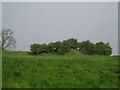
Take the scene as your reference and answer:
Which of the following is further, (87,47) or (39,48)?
(87,47)

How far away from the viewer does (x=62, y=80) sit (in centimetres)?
Answer: 855

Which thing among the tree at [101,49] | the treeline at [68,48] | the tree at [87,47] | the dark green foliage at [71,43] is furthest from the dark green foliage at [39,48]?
the tree at [101,49]

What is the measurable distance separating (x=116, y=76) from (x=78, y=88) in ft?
12.7

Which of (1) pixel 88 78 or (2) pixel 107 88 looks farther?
(1) pixel 88 78

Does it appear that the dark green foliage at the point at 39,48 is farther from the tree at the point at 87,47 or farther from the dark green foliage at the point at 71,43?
the tree at the point at 87,47

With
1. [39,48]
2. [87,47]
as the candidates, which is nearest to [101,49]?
[87,47]

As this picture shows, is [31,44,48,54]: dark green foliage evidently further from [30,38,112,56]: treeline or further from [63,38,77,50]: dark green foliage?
[63,38,77,50]: dark green foliage

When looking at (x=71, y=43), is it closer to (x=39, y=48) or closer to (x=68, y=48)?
(x=68, y=48)

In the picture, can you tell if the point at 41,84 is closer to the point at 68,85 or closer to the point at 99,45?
the point at 68,85

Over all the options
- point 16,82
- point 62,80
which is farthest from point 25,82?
point 62,80

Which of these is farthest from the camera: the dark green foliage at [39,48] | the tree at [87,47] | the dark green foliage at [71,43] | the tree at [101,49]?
the dark green foliage at [71,43]

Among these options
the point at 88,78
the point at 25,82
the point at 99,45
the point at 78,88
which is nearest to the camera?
the point at 78,88

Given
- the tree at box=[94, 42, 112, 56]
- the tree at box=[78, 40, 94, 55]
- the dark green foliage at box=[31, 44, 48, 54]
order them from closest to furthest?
the tree at box=[94, 42, 112, 56], the dark green foliage at box=[31, 44, 48, 54], the tree at box=[78, 40, 94, 55]

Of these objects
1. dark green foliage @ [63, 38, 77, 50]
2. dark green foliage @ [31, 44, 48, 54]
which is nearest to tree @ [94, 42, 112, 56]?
dark green foliage @ [63, 38, 77, 50]
